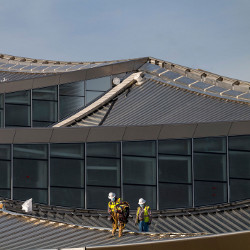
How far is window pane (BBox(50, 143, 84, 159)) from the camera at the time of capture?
4341 cm

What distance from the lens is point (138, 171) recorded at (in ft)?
142

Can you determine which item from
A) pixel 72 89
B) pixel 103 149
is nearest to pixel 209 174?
pixel 103 149

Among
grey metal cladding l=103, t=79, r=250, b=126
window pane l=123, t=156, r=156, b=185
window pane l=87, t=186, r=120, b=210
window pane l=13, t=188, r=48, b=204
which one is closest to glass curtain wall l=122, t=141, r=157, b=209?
window pane l=123, t=156, r=156, b=185

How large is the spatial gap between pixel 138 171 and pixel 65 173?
11.7 feet

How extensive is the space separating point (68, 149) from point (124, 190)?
11.2ft

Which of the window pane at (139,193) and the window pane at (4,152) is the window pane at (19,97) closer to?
the window pane at (4,152)

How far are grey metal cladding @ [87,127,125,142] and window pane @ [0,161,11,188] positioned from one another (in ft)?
14.0

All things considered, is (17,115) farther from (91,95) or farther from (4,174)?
(4,174)

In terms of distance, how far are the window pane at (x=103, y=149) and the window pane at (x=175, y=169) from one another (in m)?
2.21

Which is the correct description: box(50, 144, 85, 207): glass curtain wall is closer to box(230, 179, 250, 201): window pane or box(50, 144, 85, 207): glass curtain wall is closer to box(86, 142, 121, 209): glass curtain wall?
box(86, 142, 121, 209): glass curtain wall

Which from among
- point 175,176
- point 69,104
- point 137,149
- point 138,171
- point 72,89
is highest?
point 72,89

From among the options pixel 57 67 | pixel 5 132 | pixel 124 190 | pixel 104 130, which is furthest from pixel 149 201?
pixel 57 67

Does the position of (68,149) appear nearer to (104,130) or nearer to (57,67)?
(104,130)

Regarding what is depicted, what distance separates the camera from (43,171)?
Result: 4347 cm
